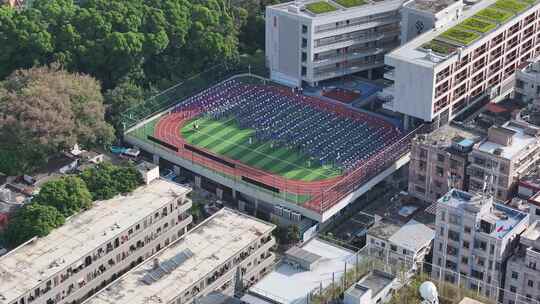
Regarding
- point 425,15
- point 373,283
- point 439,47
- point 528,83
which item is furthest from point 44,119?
point 528,83

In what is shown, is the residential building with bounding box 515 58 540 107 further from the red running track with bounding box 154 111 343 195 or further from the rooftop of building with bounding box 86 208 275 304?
the rooftop of building with bounding box 86 208 275 304

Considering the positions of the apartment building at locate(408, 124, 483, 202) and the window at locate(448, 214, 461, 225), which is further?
the apartment building at locate(408, 124, 483, 202)

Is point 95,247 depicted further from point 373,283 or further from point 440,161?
point 440,161

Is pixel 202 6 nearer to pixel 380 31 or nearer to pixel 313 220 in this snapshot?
pixel 380 31

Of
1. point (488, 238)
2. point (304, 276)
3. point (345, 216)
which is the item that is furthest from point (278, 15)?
point (304, 276)

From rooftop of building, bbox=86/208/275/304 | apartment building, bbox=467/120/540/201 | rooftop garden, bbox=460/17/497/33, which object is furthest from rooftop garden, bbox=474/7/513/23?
rooftop of building, bbox=86/208/275/304

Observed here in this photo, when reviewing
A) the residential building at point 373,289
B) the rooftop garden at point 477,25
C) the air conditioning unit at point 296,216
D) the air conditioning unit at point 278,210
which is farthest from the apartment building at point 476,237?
the rooftop garden at point 477,25

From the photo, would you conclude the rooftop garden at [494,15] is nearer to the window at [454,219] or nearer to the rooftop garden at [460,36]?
the rooftop garden at [460,36]
